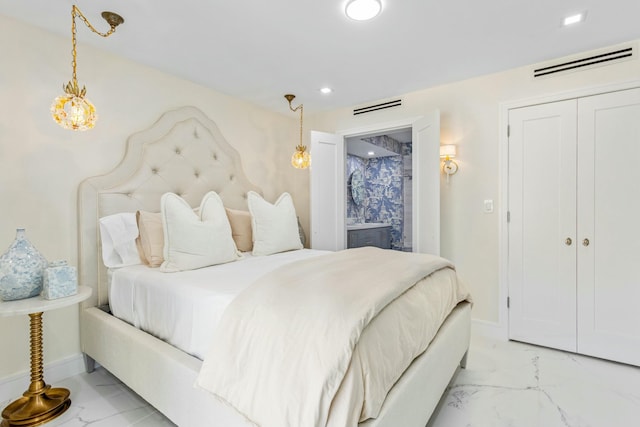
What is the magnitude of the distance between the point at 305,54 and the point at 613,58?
7.41 ft

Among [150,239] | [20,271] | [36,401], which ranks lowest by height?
[36,401]

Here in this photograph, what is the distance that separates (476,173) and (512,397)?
1.79 metres

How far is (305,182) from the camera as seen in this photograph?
3.96 meters

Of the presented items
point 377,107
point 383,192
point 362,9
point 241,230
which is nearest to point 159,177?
point 241,230

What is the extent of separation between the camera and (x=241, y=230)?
2.63 metres

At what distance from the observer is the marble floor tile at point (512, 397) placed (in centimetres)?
166

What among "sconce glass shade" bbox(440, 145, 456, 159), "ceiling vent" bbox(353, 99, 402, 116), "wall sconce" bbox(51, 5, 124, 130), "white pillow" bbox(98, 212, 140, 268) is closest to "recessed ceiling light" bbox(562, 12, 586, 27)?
"sconce glass shade" bbox(440, 145, 456, 159)

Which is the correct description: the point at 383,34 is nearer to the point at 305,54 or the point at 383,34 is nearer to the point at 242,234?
the point at 305,54

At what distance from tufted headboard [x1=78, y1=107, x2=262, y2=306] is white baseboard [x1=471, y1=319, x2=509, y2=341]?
2.53 meters

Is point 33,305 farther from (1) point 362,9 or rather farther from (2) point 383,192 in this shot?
(2) point 383,192

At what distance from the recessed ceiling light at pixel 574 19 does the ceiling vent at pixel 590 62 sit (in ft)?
1.85

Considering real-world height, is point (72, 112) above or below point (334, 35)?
below

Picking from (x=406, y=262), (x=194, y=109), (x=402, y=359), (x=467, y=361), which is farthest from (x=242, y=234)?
(x=467, y=361)

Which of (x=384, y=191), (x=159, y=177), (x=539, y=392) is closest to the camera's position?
→ (x=539, y=392)
